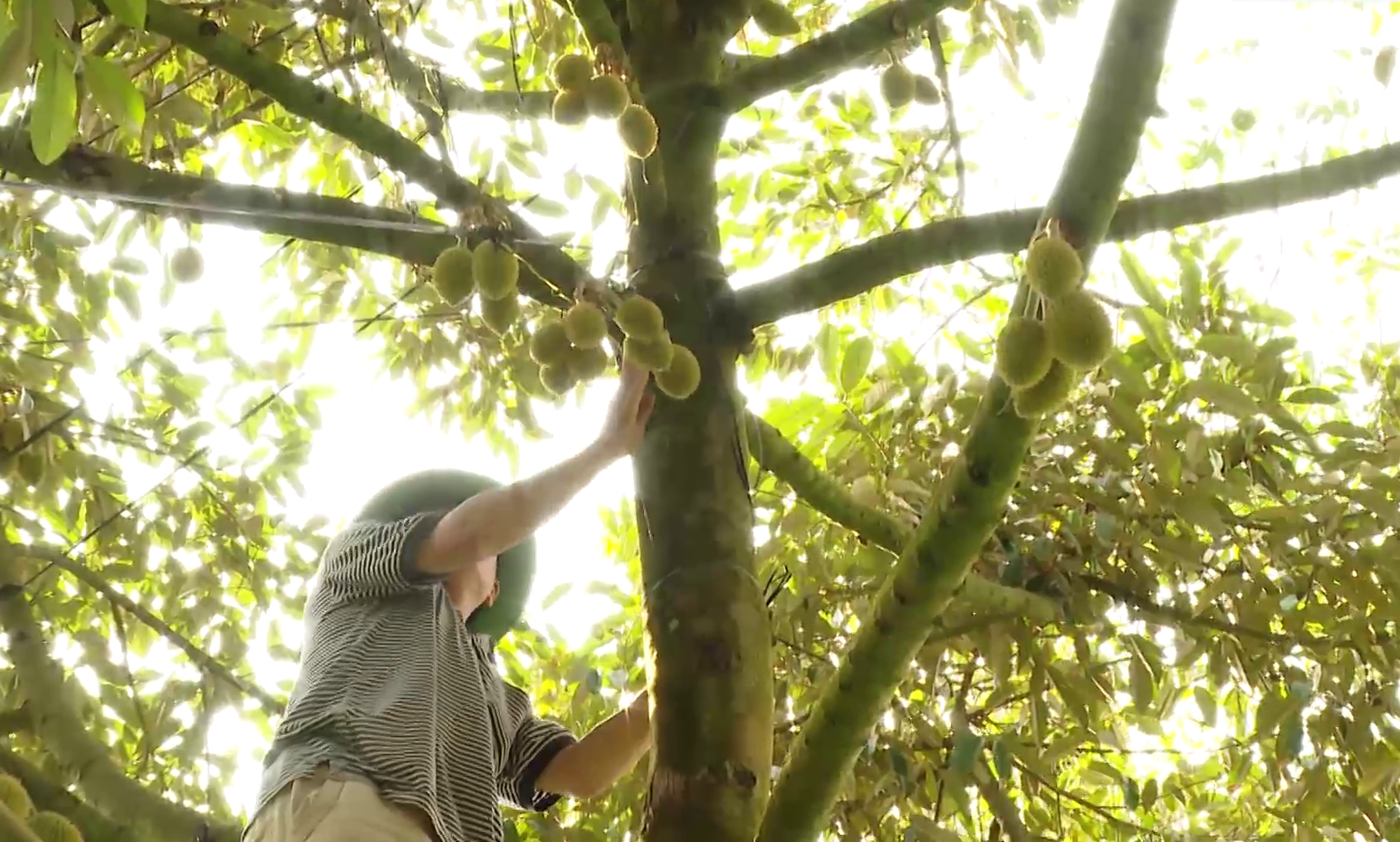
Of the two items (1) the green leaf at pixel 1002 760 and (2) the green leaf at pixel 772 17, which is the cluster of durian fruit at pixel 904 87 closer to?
(2) the green leaf at pixel 772 17

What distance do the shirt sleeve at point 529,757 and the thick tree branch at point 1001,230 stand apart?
28.8 inches

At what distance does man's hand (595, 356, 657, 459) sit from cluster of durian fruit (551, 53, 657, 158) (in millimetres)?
248

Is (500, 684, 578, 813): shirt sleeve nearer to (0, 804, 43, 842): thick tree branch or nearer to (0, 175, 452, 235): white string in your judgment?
(0, 175, 452, 235): white string

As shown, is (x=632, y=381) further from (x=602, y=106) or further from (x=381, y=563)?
(x=381, y=563)

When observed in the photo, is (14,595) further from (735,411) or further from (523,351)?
(735,411)

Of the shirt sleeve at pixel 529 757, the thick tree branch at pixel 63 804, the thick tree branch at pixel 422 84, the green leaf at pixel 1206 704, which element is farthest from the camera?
the green leaf at pixel 1206 704

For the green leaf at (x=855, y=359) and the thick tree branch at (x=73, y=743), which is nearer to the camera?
the thick tree branch at (x=73, y=743)

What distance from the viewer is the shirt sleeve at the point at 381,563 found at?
4.67 ft

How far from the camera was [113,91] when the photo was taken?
1.04 meters

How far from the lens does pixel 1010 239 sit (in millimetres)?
1258

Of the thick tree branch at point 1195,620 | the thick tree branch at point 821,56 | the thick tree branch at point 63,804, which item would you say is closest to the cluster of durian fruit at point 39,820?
the thick tree branch at point 63,804

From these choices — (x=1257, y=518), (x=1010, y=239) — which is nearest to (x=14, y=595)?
(x=1010, y=239)

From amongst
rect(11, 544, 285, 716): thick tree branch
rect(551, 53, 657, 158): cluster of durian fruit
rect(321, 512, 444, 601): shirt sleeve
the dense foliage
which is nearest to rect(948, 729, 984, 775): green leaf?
the dense foliage

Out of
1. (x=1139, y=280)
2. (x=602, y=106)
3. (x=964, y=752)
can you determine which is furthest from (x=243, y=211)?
(x=1139, y=280)
